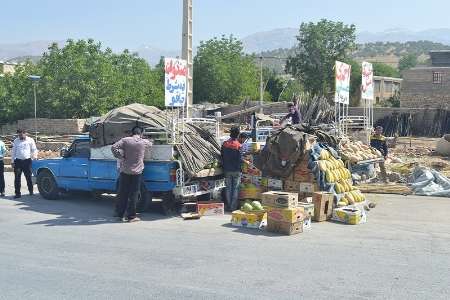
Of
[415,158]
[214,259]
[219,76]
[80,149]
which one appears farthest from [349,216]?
[219,76]

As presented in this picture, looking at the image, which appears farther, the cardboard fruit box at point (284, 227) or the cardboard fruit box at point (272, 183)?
the cardboard fruit box at point (272, 183)

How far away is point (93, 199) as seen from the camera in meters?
14.5

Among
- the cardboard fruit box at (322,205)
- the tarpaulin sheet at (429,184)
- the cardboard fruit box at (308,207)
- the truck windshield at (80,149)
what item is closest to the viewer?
the cardboard fruit box at (308,207)

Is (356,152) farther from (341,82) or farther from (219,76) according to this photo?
(219,76)

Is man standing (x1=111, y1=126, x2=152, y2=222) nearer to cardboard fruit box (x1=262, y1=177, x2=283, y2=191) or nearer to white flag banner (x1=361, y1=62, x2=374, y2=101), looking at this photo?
cardboard fruit box (x1=262, y1=177, x2=283, y2=191)

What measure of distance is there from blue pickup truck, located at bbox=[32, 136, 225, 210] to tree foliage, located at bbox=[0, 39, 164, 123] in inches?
674

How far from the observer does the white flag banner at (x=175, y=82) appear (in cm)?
1265

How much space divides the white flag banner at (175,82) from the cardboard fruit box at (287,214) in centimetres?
359

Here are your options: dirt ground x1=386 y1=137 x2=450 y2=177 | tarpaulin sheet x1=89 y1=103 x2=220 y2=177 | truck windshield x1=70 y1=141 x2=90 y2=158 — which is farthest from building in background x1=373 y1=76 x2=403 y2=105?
truck windshield x1=70 y1=141 x2=90 y2=158

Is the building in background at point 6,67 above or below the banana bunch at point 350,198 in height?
above

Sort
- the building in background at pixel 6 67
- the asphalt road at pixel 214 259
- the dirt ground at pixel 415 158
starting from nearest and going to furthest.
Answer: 1. the asphalt road at pixel 214 259
2. the dirt ground at pixel 415 158
3. the building in background at pixel 6 67

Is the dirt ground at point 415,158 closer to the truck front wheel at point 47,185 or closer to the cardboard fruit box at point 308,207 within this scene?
the cardboard fruit box at point 308,207

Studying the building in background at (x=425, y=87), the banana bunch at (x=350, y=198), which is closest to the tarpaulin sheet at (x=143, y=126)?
the banana bunch at (x=350, y=198)

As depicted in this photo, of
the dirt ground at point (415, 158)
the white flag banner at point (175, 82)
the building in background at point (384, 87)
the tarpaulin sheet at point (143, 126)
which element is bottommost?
the dirt ground at point (415, 158)
